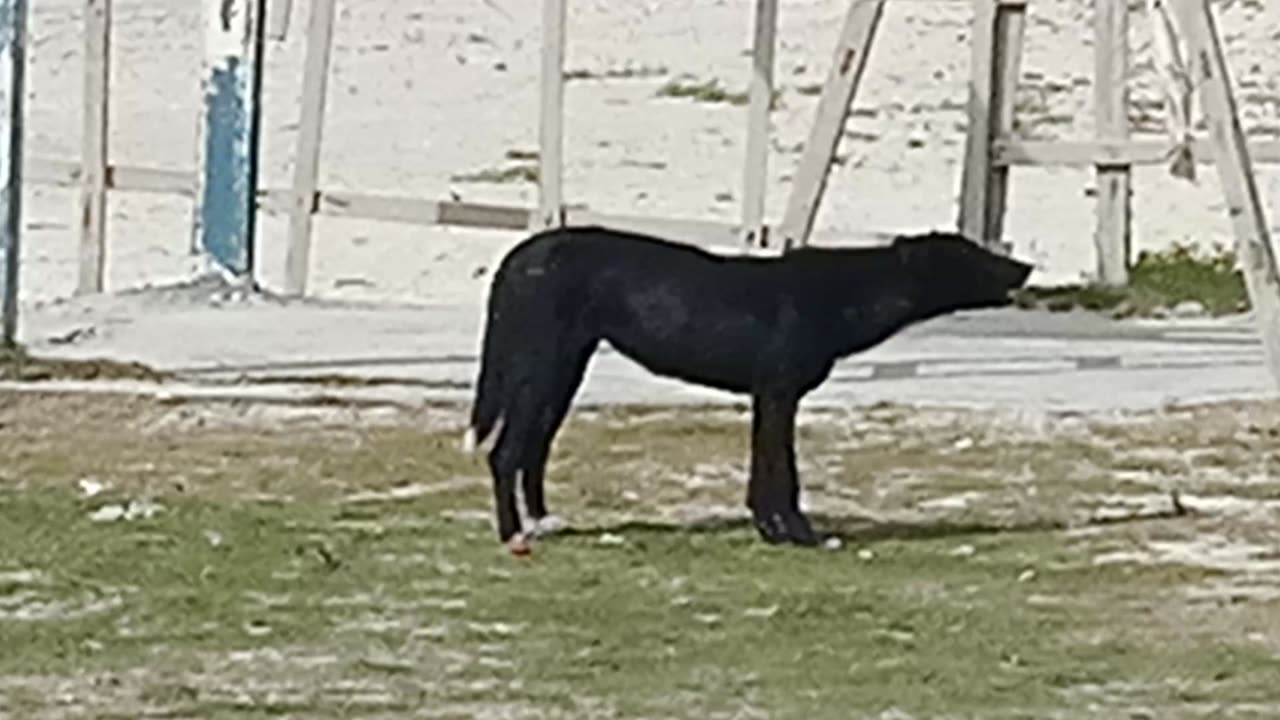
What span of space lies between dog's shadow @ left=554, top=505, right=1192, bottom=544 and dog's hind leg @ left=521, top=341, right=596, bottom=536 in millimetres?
102

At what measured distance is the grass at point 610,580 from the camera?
6945mm

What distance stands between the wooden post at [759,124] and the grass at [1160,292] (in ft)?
3.67

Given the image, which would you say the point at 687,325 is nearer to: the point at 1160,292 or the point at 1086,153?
the point at 1086,153

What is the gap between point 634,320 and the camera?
841 centimetres

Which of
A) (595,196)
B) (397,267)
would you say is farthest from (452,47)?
(397,267)

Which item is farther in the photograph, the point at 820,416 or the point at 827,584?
the point at 820,416

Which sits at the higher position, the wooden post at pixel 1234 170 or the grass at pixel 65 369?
the wooden post at pixel 1234 170

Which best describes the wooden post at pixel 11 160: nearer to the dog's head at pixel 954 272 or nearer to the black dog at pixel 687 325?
the black dog at pixel 687 325

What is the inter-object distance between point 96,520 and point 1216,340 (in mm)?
5542

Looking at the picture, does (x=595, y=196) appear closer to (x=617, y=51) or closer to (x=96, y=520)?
(x=617, y=51)

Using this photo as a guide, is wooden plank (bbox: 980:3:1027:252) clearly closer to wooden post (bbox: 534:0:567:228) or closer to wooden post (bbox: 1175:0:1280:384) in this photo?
wooden post (bbox: 534:0:567:228)

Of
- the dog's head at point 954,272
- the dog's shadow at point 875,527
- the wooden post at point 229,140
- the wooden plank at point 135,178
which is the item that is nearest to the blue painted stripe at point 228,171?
the wooden post at point 229,140

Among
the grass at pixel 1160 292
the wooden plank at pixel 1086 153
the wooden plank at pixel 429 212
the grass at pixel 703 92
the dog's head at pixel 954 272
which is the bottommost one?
the grass at pixel 1160 292

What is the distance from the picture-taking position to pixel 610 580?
8.09m
